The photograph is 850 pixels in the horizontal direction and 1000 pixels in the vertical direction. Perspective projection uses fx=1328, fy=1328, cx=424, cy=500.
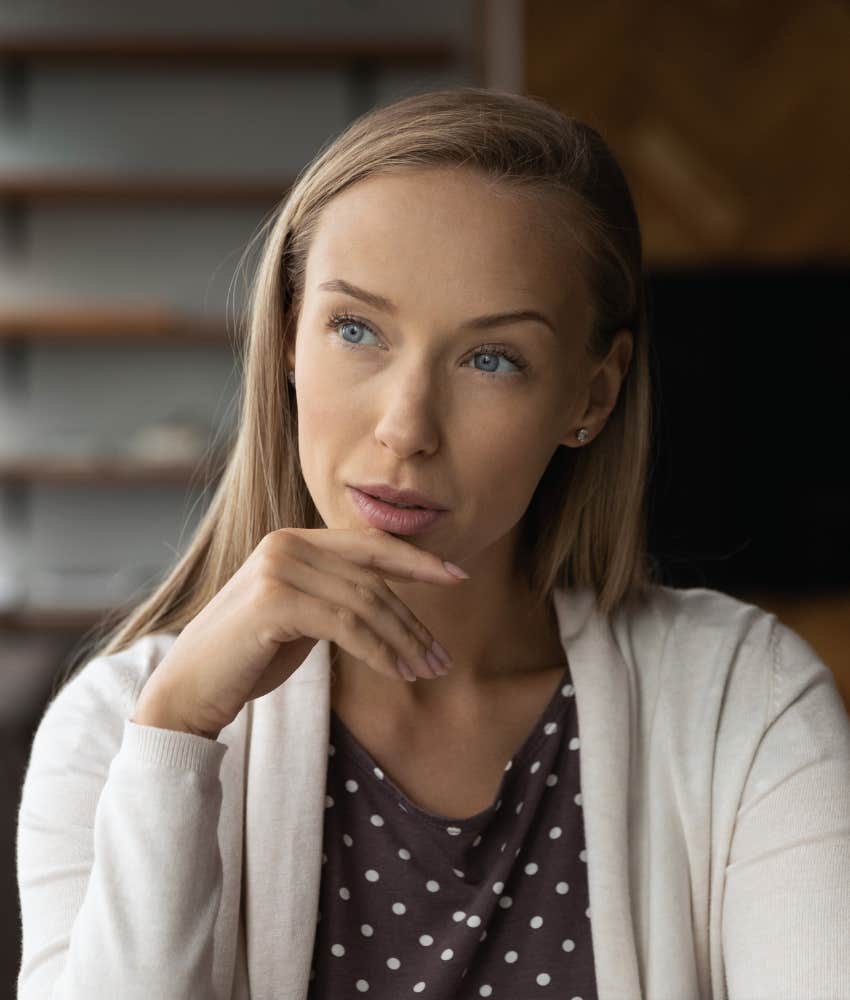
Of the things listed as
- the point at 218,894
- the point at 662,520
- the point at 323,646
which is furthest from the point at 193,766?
the point at 662,520

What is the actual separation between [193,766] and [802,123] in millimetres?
4385

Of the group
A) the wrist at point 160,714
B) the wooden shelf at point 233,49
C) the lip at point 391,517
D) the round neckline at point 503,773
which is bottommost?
the round neckline at point 503,773

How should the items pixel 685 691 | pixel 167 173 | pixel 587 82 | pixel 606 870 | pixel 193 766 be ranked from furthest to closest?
pixel 167 173, pixel 587 82, pixel 685 691, pixel 606 870, pixel 193 766

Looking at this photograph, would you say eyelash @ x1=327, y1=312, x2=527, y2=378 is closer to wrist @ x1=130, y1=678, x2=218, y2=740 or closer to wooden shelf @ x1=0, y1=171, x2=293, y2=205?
wrist @ x1=130, y1=678, x2=218, y2=740

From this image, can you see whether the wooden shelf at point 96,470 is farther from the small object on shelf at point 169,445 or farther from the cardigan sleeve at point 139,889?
the cardigan sleeve at point 139,889

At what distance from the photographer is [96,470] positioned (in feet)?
16.4

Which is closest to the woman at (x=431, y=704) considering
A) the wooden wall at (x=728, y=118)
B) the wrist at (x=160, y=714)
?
the wrist at (x=160, y=714)

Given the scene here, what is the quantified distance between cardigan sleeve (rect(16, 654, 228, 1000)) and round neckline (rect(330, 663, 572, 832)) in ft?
0.73

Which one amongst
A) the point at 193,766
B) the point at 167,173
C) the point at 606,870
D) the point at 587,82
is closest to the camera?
the point at 193,766

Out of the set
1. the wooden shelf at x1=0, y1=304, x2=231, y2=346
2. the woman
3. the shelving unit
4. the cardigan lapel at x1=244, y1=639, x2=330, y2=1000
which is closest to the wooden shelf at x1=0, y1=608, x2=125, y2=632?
the shelving unit

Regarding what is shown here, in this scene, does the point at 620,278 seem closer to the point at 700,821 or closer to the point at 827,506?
the point at 700,821

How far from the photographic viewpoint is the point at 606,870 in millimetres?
1269

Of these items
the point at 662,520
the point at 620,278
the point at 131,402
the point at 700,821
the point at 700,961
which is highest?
the point at 131,402

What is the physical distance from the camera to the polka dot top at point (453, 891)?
49.7 inches
